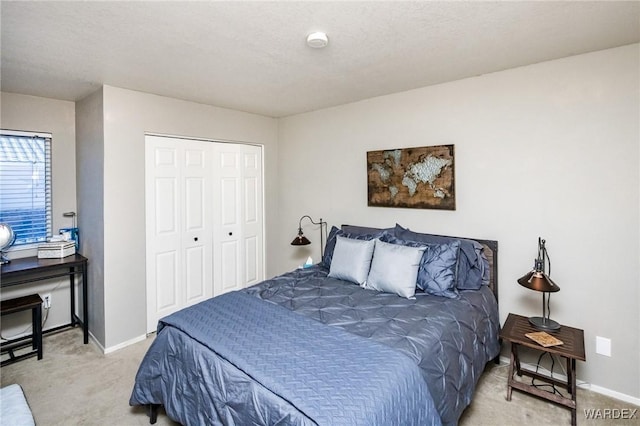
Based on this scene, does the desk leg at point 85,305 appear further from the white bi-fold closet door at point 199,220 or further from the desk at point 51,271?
the white bi-fold closet door at point 199,220

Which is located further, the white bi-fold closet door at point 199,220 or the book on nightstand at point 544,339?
the white bi-fold closet door at point 199,220

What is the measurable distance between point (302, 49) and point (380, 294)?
1843 mm

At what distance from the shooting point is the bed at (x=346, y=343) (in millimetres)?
1417

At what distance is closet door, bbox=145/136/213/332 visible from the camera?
10.9 feet

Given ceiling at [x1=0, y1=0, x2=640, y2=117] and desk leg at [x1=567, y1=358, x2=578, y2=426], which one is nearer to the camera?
ceiling at [x1=0, y1=0, x2=640, y2=117]

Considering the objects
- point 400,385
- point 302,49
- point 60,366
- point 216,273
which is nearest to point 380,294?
point 400,385

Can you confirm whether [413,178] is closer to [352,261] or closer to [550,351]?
[352,261]

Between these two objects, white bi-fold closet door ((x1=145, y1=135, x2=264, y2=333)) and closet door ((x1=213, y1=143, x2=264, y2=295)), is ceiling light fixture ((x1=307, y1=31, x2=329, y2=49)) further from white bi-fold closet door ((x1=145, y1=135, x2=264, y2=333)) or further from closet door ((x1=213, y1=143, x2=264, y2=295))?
closet door ((x1=213, y1=143, x2=264, y2=295))

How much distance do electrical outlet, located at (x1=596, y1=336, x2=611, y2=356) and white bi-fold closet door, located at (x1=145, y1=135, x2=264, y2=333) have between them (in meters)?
3.46

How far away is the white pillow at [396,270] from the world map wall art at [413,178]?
0.62 metres

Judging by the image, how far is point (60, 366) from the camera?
8.98 ft

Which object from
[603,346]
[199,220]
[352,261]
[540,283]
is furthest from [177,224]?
[603,346]

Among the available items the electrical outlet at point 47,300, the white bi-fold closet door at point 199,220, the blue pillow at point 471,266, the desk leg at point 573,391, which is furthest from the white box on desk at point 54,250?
the desk leg at point 573,391

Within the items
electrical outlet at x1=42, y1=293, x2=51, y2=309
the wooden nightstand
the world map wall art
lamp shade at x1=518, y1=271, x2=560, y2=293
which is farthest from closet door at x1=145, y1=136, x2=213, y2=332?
lamp shade at x1=518, y1=271, x2=560, y2=293
